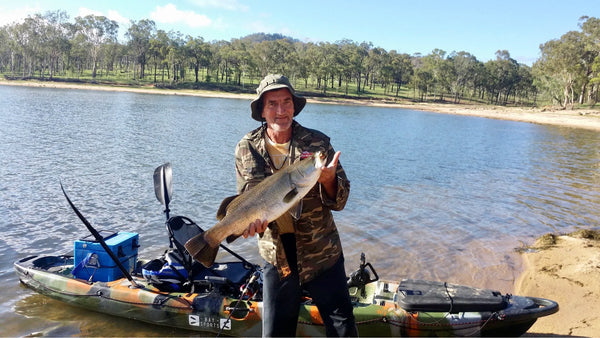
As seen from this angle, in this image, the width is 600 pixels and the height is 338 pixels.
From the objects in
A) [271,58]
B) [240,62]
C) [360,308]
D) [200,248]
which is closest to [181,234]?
[360,308]

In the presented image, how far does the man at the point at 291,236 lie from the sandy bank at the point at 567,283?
4222 millimetres

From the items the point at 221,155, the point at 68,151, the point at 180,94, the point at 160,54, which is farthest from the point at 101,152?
the point at 160,54

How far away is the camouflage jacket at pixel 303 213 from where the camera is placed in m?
3.50

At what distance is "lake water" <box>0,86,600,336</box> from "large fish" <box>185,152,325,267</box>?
374cm

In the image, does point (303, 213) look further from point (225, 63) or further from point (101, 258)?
point (225, 63)

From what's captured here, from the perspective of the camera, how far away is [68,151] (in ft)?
66.9

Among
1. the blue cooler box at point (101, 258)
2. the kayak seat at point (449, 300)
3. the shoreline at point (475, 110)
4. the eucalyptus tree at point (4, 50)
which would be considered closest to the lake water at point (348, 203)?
the blue cooler box at point (101, 258)

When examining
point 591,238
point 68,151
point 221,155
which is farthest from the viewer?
point 221,155

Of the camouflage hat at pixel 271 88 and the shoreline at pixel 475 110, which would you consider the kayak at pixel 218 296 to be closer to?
the camouflage hat at pixel 271 88

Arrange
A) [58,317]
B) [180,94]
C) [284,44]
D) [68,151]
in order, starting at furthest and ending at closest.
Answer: [284,44] < [180,94] < [68,151] < [58,317]

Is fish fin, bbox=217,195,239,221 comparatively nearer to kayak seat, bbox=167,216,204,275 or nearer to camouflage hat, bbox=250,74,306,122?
camouflage hat, bbox=250,74,306,122

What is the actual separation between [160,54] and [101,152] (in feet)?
294

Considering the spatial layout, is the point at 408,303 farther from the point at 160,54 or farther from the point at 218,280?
the point at 160,54

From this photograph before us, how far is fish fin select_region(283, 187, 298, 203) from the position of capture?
3146mm
